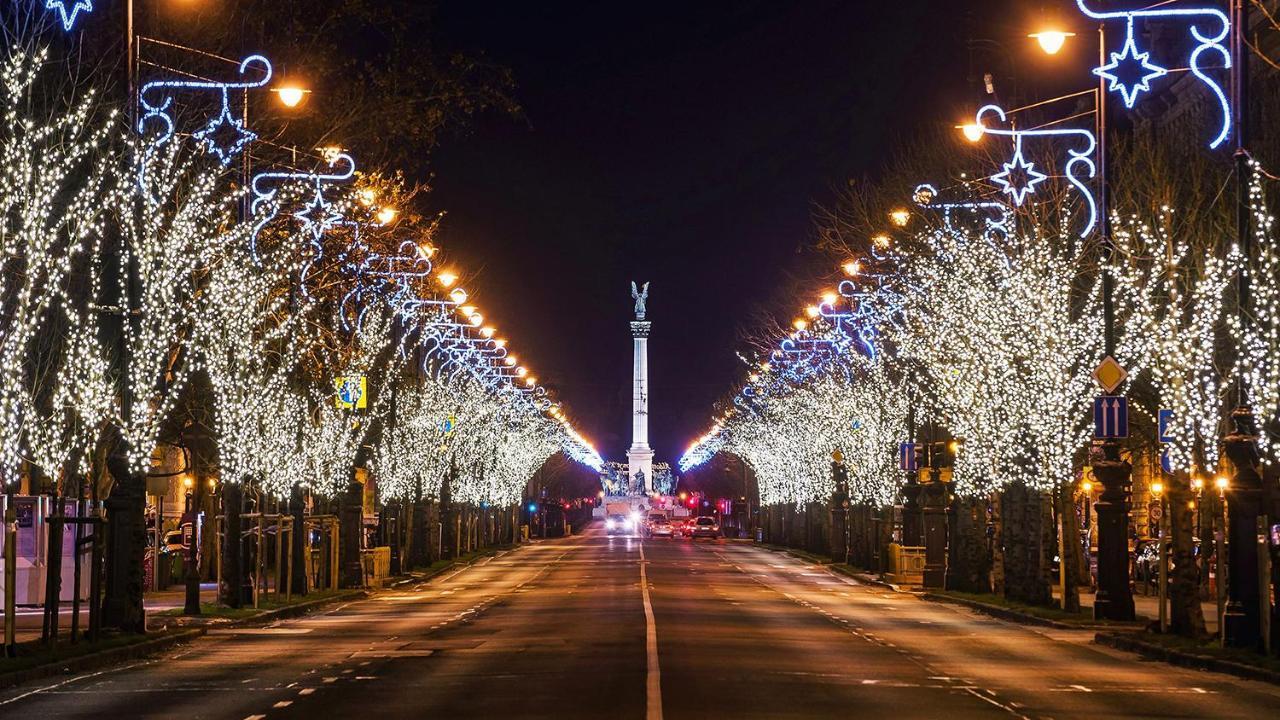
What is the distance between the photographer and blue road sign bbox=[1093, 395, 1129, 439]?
113 ft

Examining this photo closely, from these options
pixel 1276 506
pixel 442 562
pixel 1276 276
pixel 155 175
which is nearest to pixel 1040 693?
pixel 1276 506

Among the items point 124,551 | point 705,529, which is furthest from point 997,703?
point 705,529

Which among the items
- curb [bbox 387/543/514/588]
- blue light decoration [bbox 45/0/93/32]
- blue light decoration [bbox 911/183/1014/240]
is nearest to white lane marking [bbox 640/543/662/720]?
blue light decoration [bbox 911/183/1014/240]

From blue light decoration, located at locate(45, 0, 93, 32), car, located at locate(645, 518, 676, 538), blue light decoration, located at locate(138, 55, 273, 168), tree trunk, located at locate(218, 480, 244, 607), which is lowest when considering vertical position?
car, located at locate(645, 518, 676, 538)

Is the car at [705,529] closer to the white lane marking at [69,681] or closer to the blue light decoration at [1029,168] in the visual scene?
the blue light decoration at [1029,168]

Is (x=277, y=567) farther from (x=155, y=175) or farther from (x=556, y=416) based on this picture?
(x=556, y=416)

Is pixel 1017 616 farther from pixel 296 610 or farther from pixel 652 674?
pixel 652 674

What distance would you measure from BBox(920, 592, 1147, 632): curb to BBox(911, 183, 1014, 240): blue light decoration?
27.9 feet

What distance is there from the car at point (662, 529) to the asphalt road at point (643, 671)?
98.1 meters

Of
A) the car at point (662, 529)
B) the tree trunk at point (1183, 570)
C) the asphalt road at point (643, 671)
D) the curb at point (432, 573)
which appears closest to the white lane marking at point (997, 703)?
the asphalt road at point (643, 671)

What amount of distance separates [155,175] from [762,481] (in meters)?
90.4

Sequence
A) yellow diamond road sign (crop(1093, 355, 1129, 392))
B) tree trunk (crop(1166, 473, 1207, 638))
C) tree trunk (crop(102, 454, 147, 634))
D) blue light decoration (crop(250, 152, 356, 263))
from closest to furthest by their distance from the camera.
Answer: tree trunk (crop(102, 454, 147, 634)) < tree trunk (crop(1166, 473, 1207, 638)) < yellow diamond road sign (crop(1093, 355, 1129, 392)) < blue light decoration (crop(250, 152, 356, 263))

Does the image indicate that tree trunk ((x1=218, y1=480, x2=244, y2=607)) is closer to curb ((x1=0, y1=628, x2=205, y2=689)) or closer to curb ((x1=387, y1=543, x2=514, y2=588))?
curb ((x1=0, y1=628, x2=205, y2=689))

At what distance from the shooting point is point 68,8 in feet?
113
